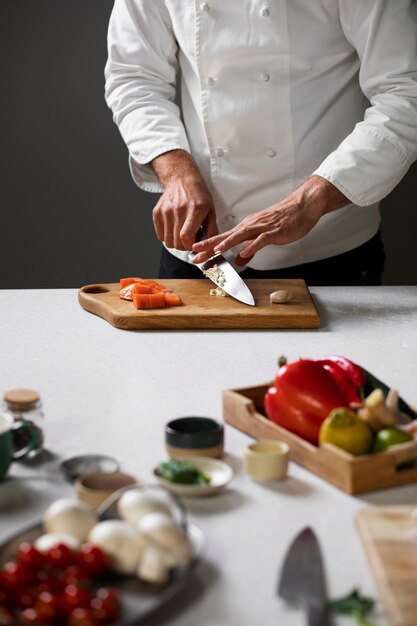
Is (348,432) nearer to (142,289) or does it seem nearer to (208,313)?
(208,313)

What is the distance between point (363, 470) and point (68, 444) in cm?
40

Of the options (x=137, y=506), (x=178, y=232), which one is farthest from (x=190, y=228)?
(x=137, y=506)

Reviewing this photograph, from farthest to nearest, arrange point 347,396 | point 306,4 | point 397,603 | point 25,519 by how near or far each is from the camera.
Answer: point 306,4, point 347,396, point 25,519, point 397,603

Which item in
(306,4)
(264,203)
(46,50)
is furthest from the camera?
(46,50)

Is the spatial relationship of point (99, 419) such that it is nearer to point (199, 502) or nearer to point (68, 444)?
point (68, 444)

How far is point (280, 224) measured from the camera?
6.39 ft

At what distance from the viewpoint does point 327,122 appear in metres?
2.20

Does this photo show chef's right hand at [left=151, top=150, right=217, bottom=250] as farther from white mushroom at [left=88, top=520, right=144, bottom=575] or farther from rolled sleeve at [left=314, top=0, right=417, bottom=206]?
white mushroom at [left=88, top=520, right=144, bottom=575]

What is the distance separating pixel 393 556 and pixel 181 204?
131 centimetres

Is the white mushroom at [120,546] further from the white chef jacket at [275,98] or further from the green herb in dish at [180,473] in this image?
the white chef jacket at [275,98]

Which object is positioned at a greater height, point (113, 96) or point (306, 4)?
point (306, 4)

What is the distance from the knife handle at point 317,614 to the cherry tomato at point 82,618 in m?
0.18

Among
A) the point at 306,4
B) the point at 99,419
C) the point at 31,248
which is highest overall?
the point at 306,4

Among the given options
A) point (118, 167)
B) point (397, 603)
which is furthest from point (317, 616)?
point (118, 167)
